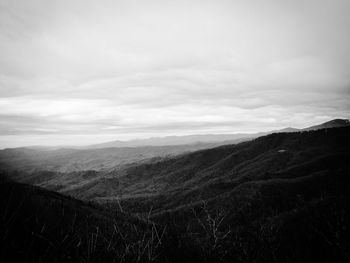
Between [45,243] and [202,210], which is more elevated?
[45,243]

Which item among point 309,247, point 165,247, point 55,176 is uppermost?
point 165,247

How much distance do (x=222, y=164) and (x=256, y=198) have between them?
56440mm

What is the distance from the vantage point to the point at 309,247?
6.64 metres

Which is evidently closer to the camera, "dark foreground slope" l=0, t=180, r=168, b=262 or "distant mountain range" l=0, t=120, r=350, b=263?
"dark foreground slope" l=0, t=180, r=168, b=262

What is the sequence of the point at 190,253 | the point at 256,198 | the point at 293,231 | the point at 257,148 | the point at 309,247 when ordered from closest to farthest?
1. the point at 190,253
2. the point at 309,247
3. the point at 293,231
4. the point at 256,198
5. the point at 257,148

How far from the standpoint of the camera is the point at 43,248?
402cm

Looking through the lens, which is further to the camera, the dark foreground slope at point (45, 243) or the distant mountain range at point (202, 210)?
the distant mountain range at point (202, 210)

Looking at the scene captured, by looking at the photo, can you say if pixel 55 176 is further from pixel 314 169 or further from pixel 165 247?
pixel 165 247

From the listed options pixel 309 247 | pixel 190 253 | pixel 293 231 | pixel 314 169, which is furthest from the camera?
pixel 314 169

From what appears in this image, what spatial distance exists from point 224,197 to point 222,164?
5077 centimetres

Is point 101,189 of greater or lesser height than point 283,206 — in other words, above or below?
below

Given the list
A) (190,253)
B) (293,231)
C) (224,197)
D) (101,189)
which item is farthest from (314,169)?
(101,189)

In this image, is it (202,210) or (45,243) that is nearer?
(45,243)

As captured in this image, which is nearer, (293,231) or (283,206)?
(293,231)
